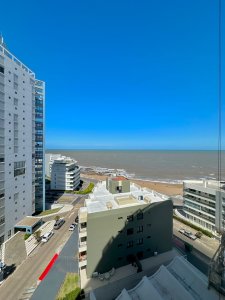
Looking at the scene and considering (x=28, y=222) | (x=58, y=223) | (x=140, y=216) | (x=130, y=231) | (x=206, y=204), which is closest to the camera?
(x=130, y=231)

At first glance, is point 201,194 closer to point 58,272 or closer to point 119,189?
point 119,189

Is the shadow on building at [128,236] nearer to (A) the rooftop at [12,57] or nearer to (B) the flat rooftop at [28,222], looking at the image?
(B) the flat rooftop at [28,222]

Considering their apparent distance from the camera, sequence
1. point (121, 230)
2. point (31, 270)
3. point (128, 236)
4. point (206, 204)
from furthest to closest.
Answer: point (206, 204) < point (31, 270) < point (128, 236) < point (121, 230)

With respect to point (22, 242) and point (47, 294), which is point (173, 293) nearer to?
point (47, 294)

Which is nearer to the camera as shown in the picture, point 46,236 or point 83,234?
point 83,234

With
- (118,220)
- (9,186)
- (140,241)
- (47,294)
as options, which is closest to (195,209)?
(140,241)

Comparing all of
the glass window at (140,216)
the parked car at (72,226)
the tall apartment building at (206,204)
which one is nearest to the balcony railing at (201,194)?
the tall apartment building at (206,204)

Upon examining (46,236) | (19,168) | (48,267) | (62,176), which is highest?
(19,168)

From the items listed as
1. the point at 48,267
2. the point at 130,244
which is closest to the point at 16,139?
the point at 48,267
